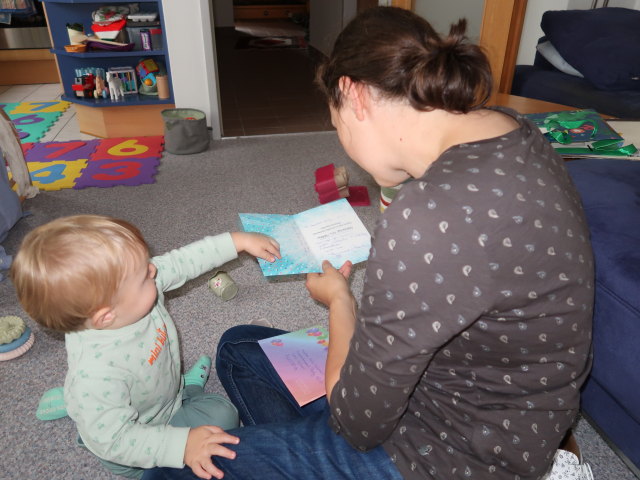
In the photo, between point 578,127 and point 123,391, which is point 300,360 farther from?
point 578,127

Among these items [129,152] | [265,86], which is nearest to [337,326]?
[129,152]

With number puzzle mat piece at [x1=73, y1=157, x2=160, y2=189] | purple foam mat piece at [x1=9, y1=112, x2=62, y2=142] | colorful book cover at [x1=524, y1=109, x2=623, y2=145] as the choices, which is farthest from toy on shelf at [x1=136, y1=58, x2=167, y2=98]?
colorful book cover at [x1=524, y1=109, x2=623, y2=145]

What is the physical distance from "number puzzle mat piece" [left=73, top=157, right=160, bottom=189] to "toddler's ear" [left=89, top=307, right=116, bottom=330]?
158cm

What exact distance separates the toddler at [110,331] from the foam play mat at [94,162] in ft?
5.06

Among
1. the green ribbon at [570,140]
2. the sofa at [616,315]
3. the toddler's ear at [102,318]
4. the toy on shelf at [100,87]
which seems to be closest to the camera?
the toddler's ear at [102,318]

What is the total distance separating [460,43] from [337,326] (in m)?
0.44

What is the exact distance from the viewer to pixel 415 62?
0.63 m

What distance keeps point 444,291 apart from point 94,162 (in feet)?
7.72

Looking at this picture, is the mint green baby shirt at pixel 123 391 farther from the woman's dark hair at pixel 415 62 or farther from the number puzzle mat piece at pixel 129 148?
the number puzzle mat piece at pixel 129 148

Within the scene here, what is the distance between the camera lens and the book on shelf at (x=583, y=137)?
141 centimetres

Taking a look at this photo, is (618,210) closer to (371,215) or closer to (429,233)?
(429,233)

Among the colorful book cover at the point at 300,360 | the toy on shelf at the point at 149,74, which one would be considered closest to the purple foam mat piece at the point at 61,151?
the toy on shelf at the point at 149,74

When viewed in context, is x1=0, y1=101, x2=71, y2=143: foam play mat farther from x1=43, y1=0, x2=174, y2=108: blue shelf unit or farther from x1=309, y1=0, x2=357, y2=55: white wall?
x1=309, y1=0, x2=357, y2=55: white wall

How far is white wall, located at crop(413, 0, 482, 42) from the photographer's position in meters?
2.93
